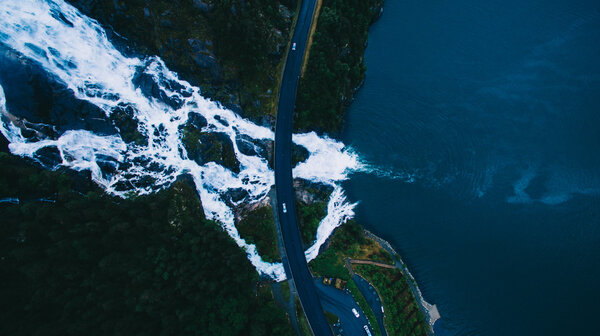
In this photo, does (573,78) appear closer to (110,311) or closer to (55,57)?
(110,311)

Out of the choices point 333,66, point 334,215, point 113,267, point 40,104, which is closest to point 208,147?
point 113,267

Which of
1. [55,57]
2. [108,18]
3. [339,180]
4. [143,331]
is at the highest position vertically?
[108,18]

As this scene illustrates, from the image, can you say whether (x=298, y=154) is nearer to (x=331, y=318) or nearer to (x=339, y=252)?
(x=339, y=252)

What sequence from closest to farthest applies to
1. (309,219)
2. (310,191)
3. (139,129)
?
(139,129) → (309,219) → (310,191)

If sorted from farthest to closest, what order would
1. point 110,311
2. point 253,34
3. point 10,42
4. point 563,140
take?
point 563,140 < point 253,34 < point 10,42 < point 110,311

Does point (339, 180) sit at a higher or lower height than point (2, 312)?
higher

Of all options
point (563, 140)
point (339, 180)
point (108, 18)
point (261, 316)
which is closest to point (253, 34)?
point (108, 18)
